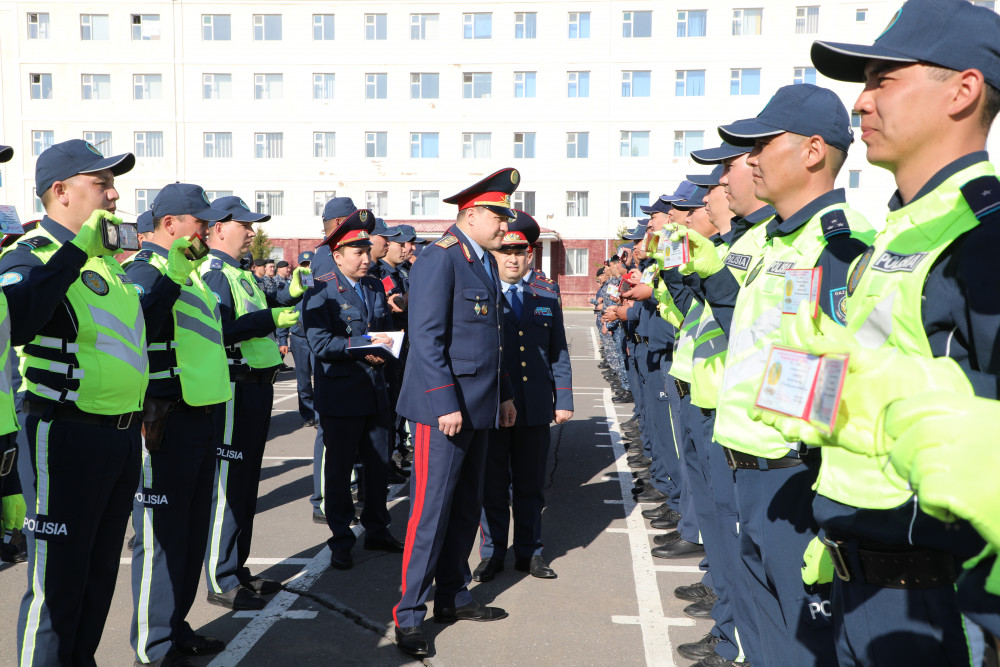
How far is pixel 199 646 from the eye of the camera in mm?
4027

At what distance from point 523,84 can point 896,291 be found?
41423 mm

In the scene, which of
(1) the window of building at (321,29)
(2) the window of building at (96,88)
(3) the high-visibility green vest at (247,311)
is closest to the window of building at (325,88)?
(1) the window of building at (321,29)

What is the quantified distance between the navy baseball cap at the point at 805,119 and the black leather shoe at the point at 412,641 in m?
2.96

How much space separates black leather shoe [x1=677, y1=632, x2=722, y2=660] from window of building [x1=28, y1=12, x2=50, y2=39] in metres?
49.9

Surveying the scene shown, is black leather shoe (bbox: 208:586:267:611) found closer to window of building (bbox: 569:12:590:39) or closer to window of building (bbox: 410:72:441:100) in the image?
window of building (bbox: 410:72:441:100)

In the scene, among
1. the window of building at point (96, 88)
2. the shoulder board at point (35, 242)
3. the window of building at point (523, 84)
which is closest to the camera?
the shoulder board at point (35, 242)

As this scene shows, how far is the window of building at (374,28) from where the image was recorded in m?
41.6

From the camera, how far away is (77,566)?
3.18 m

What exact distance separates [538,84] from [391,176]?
9209 millimetres

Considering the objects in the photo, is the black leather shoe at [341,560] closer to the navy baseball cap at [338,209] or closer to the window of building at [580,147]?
the navy baseball cap at [338,209]

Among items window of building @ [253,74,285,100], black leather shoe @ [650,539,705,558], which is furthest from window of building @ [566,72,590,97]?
black leather shoe @ [650,539,705,558]

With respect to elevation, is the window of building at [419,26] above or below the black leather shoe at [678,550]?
above

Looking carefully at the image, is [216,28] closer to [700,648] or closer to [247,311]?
[247,311]

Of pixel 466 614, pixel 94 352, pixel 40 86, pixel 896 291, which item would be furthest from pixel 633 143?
pixel 896 291
